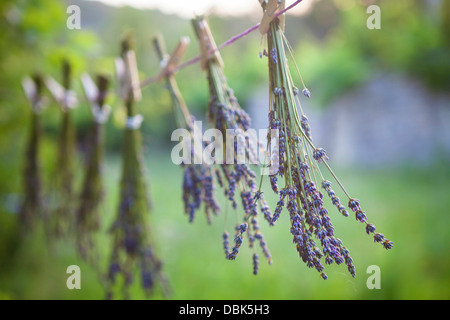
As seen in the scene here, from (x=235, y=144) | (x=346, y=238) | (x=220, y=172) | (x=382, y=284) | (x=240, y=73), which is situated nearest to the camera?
(x=235, y=144)

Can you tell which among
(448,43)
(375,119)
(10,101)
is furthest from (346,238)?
(448,43)

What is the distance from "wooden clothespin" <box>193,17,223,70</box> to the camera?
898 millimetres

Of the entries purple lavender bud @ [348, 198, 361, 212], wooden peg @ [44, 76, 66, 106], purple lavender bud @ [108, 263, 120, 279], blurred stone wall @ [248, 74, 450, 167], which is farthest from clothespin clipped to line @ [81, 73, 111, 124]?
blurred stone wall @ [248, 74, 450, 167]

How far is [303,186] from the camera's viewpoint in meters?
0.62

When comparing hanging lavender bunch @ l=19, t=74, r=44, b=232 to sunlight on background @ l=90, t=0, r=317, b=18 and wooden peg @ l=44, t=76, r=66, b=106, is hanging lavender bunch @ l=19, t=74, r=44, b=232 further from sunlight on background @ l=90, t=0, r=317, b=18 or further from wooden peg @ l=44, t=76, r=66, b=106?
sunlight on background @ l=90, t=0, r=317, b=18

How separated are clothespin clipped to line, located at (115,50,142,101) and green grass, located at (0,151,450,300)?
2.18 feet

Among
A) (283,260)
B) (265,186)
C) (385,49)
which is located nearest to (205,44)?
(265,186)

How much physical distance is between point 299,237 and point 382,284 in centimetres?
168

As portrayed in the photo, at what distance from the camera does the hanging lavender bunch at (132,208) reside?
129 centimetres

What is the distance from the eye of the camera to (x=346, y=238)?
2240mm

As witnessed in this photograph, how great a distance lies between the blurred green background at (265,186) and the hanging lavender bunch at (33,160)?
0.54 ft

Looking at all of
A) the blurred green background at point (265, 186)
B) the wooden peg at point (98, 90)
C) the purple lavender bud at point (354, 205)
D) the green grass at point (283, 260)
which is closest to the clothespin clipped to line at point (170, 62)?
the blurred green background at point (265, 186)

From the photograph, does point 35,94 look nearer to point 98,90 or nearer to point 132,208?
point 98,90
